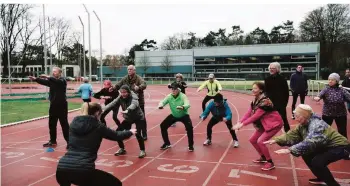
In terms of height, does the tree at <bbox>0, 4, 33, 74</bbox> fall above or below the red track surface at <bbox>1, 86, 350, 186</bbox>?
above

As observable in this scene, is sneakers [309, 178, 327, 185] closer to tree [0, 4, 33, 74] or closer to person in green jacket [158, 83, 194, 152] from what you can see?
person in green jacket [158, 83, 194, 152]

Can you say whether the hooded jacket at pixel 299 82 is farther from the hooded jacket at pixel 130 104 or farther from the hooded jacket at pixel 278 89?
the hooded jacket at pixel 130 104

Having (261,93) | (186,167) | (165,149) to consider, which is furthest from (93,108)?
(165,149)

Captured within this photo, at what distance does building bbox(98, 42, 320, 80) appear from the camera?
60.8 metres

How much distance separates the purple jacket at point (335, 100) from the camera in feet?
21.5

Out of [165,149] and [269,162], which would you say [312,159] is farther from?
[165,149]

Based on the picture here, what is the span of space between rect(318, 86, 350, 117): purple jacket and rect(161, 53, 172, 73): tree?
6245 centimetres

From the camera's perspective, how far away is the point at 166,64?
69.1 meters

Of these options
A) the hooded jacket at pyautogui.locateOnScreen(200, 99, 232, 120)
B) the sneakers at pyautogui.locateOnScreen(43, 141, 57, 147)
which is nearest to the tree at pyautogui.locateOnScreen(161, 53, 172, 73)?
the sneakers at pyautogui.locateOnScreen(43, 141, 57, 147)

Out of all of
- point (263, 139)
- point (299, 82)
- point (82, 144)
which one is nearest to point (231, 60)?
point (299, 82)

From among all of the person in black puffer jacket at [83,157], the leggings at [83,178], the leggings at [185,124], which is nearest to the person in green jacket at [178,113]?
the leggings at [185,124]

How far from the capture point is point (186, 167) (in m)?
6.26

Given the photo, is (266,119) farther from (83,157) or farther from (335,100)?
(83,157)

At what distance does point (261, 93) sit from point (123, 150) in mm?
3332
